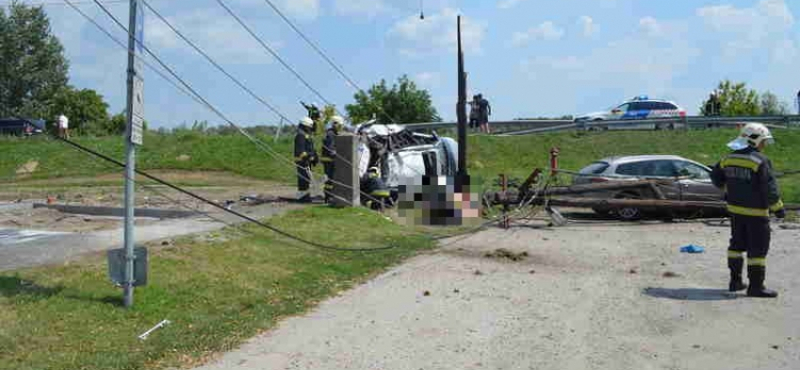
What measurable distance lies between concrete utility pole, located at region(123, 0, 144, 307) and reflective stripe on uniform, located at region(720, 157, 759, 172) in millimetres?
6164

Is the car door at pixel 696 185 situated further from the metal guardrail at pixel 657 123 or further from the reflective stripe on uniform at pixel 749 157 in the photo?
the metal guardrail at pixel 657 123

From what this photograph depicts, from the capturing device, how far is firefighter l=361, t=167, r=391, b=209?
1504cm

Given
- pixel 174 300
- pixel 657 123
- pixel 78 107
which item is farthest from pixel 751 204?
pixel 78 107

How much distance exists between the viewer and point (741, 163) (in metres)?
8.33

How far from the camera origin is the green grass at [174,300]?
5773 millimetres

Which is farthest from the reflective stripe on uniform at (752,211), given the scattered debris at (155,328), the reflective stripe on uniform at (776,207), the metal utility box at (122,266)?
the metal utility box at (122,266)

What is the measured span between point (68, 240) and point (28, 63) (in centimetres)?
5820

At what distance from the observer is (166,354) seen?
5.86 metres

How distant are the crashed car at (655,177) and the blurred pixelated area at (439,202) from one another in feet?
12.5

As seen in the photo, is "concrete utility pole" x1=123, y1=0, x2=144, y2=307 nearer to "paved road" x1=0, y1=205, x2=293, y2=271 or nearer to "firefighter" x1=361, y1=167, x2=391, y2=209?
"paved road" x1=0, y1=205, x2=293, y2=271

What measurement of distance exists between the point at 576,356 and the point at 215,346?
2.85 metres

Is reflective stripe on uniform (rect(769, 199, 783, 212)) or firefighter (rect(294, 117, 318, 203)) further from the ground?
firefighter (rect(294, 117, 318, 203))

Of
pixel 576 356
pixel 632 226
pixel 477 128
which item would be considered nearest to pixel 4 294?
pixel 576 356

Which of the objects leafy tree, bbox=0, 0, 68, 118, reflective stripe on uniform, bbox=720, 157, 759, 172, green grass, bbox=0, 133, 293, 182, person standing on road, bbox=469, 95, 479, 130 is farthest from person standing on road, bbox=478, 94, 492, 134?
leafy tree, bbox=0, 0, 68, 118
